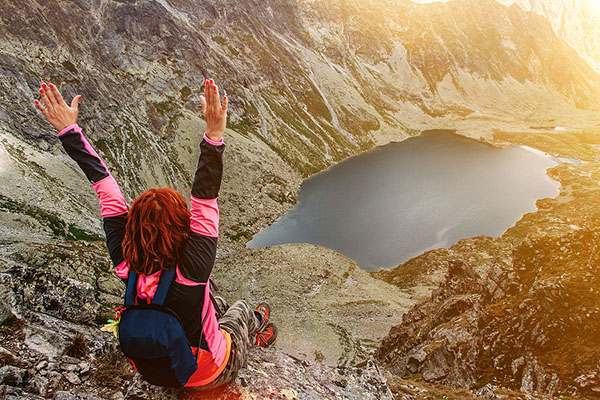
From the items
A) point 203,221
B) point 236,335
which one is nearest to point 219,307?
point 236,335

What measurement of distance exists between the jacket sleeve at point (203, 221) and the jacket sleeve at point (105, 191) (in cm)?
127

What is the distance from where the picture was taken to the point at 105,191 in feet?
18.1

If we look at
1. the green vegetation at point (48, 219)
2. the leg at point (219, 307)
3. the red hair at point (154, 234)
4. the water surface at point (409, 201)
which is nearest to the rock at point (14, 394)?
the leg at point (219, 307)

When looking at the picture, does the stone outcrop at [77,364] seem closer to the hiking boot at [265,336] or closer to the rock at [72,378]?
the rock at [72,378]

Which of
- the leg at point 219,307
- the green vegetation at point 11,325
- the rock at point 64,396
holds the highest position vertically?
the leg at point 219,307

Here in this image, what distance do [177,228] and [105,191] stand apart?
5.77 feet

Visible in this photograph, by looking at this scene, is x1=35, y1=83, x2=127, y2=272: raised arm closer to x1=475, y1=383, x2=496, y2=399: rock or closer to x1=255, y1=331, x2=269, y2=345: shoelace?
x1=255, y1=331, x2=269, y2=345: shoelace

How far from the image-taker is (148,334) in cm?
448

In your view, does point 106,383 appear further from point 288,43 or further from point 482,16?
point 482,16

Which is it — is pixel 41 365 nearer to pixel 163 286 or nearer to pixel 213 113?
pixel 163 286

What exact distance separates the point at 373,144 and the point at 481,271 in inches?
2751

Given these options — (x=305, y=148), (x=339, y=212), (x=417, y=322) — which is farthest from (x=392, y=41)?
(x=417, y=322)

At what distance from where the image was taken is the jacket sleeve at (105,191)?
5242 mm

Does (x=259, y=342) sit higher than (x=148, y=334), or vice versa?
(x=148, y=334)
